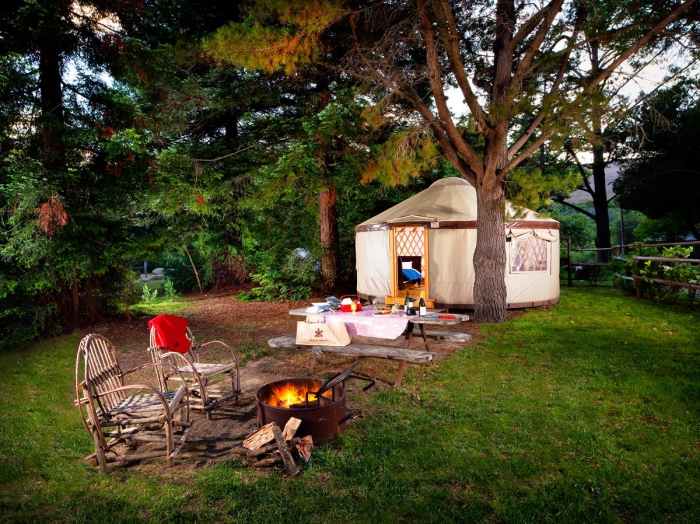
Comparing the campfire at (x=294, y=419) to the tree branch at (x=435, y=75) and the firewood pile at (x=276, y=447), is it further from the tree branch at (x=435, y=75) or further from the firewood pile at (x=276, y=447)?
the tree branch at (x=435, y=75)

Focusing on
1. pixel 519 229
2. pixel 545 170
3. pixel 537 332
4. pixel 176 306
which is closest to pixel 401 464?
pixel 537 332

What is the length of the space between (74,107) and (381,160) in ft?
14.5

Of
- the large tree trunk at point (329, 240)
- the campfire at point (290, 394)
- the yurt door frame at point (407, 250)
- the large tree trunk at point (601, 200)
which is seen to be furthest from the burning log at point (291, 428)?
the large tree trunk at point (601, 200)

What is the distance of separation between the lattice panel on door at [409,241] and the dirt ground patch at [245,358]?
234 centimetres

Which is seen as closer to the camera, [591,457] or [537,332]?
[591,457]

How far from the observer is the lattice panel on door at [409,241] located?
347 inches

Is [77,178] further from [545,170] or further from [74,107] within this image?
[545,170]

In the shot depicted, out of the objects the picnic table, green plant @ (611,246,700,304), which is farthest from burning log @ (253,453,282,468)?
green plant @ (611,246,700,304)

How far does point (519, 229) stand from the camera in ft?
26.7

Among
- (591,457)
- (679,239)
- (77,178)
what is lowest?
(591,457)

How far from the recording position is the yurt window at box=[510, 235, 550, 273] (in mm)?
8102

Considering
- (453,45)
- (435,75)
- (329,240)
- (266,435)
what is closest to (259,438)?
(266,435)

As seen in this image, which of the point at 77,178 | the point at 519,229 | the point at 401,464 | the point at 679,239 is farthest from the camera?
the point at 679,239

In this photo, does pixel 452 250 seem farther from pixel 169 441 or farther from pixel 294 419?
pixel 169 441
